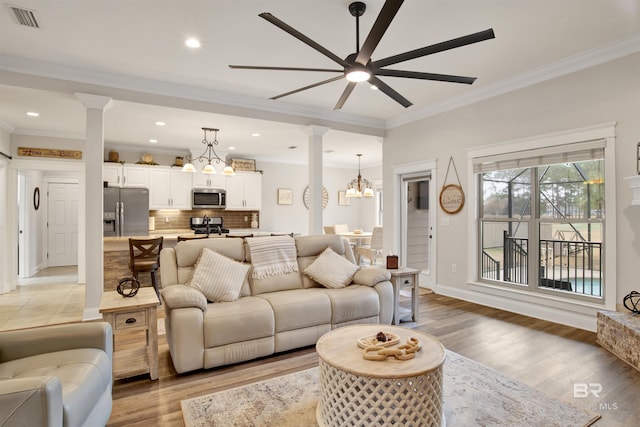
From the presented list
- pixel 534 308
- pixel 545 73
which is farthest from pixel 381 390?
pixel 545 73

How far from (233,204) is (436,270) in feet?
16.0

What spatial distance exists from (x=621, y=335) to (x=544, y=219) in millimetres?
1587

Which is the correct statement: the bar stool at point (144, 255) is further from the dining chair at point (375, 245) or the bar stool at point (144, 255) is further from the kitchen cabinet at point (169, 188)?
the dining chair at point (375, 245)

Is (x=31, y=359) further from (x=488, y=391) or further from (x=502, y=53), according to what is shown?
(x=502, y=53)

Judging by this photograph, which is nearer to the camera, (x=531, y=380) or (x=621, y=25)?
(x=531, y=380)

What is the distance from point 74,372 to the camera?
5.52ft

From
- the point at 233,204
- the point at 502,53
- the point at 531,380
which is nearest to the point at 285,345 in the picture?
the point at 531,380

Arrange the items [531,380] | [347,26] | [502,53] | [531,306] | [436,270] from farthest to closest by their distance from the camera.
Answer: [436,270]
[531,306]
[502,53]
[347,26]
[531,380]

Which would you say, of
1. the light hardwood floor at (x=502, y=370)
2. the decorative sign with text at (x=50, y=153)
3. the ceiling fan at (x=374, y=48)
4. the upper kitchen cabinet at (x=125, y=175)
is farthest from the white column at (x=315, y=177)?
the decorative sign with text at (x=50, y=153)

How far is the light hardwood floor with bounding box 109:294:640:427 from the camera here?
215cm

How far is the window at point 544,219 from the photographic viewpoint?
12.1ft

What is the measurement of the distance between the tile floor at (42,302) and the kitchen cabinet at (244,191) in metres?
3.39

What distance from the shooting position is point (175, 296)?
2633mm

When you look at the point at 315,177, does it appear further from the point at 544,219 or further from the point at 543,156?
the point at 544,219
